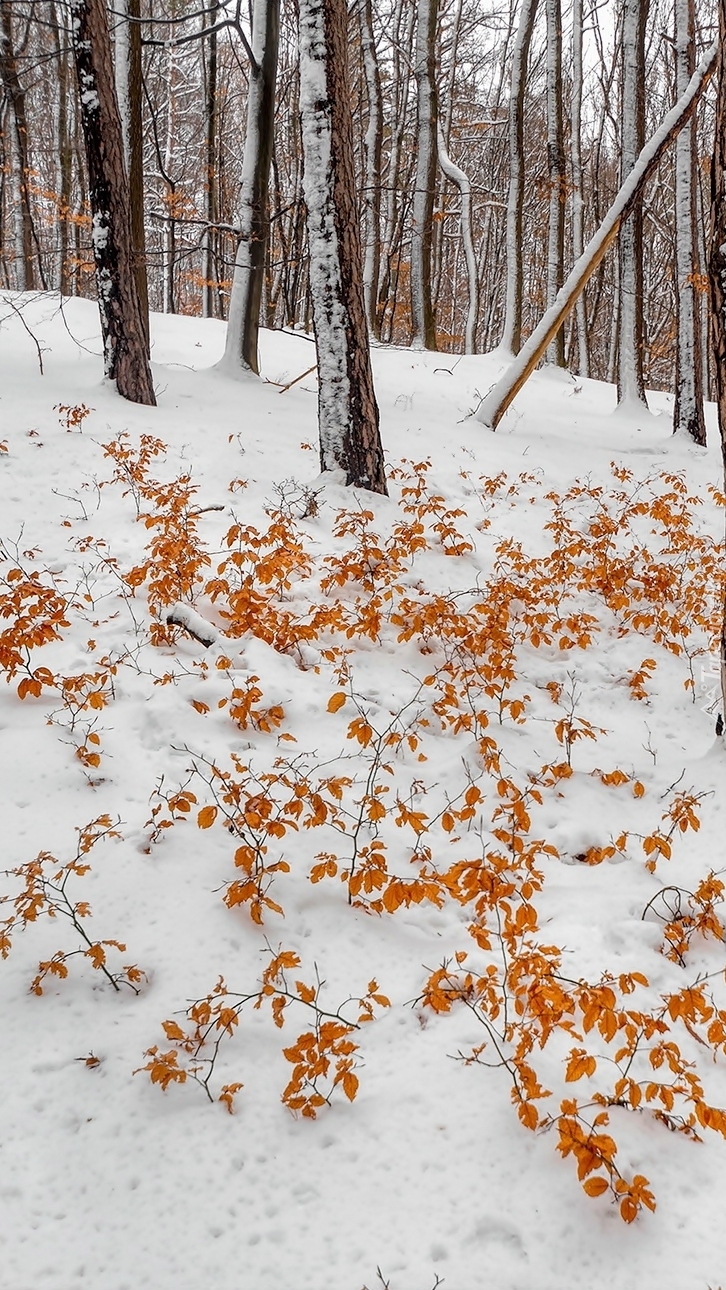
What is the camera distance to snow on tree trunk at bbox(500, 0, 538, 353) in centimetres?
1252

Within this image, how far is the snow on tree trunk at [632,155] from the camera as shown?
33.1 feet

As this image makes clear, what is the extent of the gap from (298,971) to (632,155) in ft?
37.9

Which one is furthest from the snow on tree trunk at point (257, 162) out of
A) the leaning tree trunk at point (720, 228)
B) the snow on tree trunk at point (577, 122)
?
the snow on tree trunk at point (577, 122)

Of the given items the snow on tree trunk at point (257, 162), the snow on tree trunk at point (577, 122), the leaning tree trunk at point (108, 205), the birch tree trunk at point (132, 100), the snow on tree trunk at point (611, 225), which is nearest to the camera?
the leaning tree trunk at point (108, 205)

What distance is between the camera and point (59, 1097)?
2.01m

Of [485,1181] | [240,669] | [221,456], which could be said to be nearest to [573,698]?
[240,669]

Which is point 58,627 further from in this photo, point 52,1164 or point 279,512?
point 52,1164

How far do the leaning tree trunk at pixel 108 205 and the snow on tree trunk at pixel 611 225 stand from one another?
4.05 metres

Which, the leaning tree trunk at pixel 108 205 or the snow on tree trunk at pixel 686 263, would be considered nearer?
the leaning tree trunk at pixel 108 205

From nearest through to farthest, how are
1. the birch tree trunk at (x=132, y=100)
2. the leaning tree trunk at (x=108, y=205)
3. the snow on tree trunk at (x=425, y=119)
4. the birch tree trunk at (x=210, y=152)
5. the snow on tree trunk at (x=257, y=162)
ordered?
the leaning tree trunk at (x=108, y=205) < the birch tree trunk at (x=132, y=100) < the snow on tree trunk at (x=257, y=162) < the snow on tree trunk at (x=425, y=119) < the birch tree trunk at (x=210, y=152)

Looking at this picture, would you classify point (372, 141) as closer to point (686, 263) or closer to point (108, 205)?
point (686, 263)

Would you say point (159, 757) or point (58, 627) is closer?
point (159, 757)

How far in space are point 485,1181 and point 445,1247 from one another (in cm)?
20

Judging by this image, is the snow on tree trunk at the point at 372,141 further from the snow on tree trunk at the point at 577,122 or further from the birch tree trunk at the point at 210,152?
the snow on tree trunk at the point at 577,122
